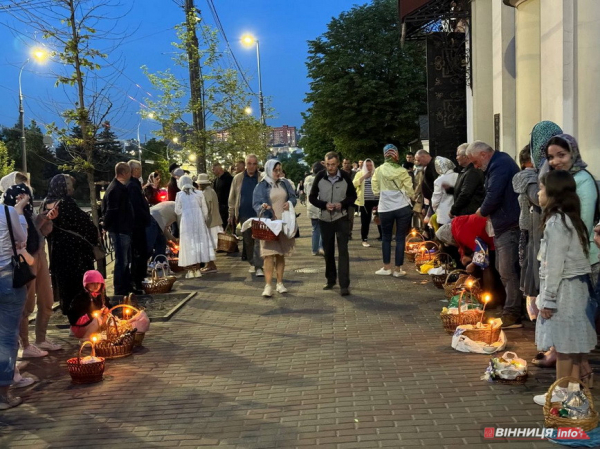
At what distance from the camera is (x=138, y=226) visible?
1178cm

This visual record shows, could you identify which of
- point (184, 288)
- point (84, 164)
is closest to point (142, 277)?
point (184, 288)

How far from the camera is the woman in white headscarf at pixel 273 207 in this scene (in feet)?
36.5

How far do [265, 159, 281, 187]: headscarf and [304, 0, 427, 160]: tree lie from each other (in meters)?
27.9

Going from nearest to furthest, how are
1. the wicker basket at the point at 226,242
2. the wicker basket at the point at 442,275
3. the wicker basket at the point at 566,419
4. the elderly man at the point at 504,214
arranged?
the wicker basket at the point at 566,419 → the elderly man at the point at 504,214 → the wicker basket at the point at 442,275 → the wicker basket at the point at 226,242

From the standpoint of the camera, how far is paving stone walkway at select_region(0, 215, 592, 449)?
5301mm

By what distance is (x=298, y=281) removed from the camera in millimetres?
12719

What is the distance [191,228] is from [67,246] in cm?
471

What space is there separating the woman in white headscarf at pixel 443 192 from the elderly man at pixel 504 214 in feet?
10.3

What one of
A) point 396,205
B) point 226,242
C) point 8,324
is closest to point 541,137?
point 8,324

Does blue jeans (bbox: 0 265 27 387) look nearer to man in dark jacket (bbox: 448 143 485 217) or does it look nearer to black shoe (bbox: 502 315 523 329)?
black shoe (bbox: 502 315 523 329)

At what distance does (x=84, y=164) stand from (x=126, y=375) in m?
5.37

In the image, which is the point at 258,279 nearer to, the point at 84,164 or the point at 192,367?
the point at 84,164

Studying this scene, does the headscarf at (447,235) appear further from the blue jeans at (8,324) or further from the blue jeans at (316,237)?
the blue jeans at (316,237)

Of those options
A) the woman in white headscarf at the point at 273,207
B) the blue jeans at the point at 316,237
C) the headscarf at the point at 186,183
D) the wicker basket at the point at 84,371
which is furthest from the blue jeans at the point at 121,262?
the blue jeans at the point at 316,237
